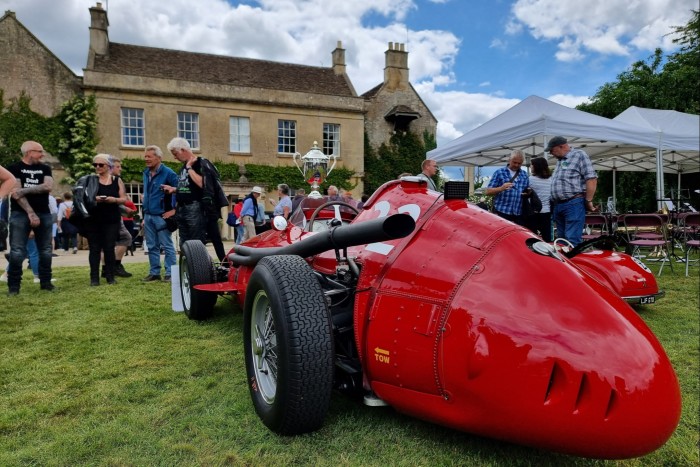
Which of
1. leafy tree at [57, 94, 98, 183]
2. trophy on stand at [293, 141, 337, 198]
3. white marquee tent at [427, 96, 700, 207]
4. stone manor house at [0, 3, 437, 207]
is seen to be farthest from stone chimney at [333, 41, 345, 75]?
white marquee tent at [427, 96, 700, 207]

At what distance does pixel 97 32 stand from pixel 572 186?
73.9 ft

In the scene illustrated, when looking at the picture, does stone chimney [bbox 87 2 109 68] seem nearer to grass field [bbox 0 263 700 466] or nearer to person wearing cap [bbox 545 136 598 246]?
grass field [bbox 0 263 700 466]

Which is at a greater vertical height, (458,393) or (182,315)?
(458,393)

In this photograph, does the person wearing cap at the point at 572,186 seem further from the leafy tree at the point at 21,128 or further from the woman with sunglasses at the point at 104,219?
the leafy tree at the point at 21,128

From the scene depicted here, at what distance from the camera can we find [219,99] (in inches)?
862

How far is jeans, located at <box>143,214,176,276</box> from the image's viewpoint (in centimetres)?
628

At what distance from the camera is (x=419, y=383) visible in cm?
179

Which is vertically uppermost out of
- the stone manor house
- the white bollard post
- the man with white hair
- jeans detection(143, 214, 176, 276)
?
the stone manor house

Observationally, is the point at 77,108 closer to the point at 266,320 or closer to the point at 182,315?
the point at 182,315

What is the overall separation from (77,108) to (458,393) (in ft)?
72.4

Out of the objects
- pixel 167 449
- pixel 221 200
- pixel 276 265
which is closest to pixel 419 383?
pixel 276 265

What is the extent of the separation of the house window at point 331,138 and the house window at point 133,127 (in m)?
8.68

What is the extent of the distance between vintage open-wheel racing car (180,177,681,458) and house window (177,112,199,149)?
68.6ft

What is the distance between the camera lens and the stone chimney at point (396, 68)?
26516 millimetres
